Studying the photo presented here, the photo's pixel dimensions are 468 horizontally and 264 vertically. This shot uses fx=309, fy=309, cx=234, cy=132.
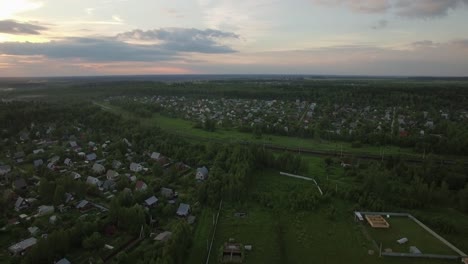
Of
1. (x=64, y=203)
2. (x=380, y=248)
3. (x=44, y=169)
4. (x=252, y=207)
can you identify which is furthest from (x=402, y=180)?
(x=44, y=169)

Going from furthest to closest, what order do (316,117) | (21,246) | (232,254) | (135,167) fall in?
(316,117) < (135,167) < (21,246) < (232,254)

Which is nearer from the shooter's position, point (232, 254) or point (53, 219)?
point (232, 254)

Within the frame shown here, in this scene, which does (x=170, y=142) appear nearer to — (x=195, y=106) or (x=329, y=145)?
(x=329, y=145)

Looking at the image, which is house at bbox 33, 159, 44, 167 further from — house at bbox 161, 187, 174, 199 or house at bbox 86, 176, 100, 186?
house at bbox 161, 187, 174, 199

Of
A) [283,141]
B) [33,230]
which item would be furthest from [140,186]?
[283,141]

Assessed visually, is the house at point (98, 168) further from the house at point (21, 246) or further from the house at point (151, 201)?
the house at point (21, 246)

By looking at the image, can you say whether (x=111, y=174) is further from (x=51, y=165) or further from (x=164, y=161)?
(x=51, y=165)

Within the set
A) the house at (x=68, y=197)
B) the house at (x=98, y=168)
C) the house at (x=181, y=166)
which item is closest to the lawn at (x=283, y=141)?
the house at (x=181, y=166)
